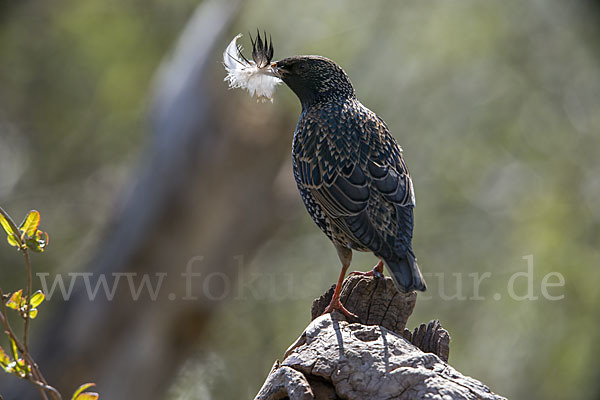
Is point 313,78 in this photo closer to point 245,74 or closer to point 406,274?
point 245,74

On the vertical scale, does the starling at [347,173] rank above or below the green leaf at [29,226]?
above

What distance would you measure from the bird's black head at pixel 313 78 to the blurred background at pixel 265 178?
4008 millimetres

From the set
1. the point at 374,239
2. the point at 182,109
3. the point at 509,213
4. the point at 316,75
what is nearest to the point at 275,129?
the point at 182,109

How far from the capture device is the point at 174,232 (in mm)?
9039

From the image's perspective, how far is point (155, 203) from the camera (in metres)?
9.03

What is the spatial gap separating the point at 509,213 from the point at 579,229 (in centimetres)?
114

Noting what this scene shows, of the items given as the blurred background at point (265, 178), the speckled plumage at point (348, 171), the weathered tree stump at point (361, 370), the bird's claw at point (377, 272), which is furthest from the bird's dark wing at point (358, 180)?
the blurred background at point (265, 178)

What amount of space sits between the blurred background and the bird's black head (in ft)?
13.2

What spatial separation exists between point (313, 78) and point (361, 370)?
211 cm

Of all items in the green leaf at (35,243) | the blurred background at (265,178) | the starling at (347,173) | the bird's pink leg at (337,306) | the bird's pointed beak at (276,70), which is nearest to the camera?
the green leaf at (35,243)

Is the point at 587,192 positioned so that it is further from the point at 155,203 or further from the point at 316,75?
the point at 316,75

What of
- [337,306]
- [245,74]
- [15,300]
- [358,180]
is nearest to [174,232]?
[245,74]

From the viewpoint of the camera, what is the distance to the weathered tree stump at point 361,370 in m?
3.34

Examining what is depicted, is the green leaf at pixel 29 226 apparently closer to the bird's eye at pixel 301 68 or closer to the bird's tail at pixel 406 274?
the bird's tail at pixel 406 274
